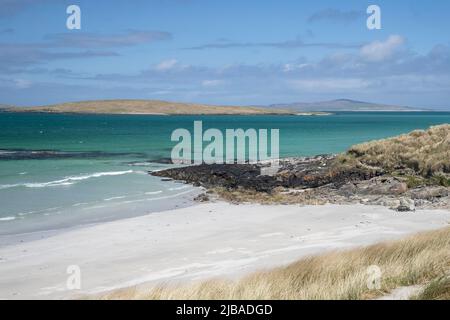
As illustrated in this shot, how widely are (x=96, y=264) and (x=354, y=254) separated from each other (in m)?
6.06

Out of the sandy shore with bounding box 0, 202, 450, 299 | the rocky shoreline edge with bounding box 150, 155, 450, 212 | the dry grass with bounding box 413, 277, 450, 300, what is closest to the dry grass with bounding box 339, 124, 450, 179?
the rocky shoreline edge with bounding box 150, 155, 450, 212

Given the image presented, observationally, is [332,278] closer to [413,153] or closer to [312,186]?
[312,186]

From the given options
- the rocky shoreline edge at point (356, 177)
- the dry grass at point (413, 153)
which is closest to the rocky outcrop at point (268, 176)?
the rocky shoreline edge at point (356, 177)

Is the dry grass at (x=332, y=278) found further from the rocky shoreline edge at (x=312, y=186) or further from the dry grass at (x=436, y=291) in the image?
the rocky shoreline edge at (x=312, y=186)

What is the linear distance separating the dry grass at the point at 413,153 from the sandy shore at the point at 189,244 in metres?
7.70

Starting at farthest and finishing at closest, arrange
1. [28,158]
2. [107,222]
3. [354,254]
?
[28,158]
[107,222]
[354,254]

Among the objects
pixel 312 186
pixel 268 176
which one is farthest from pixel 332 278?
pixel 268 176

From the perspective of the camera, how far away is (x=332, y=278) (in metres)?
9.59

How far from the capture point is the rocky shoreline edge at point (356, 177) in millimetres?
23500
